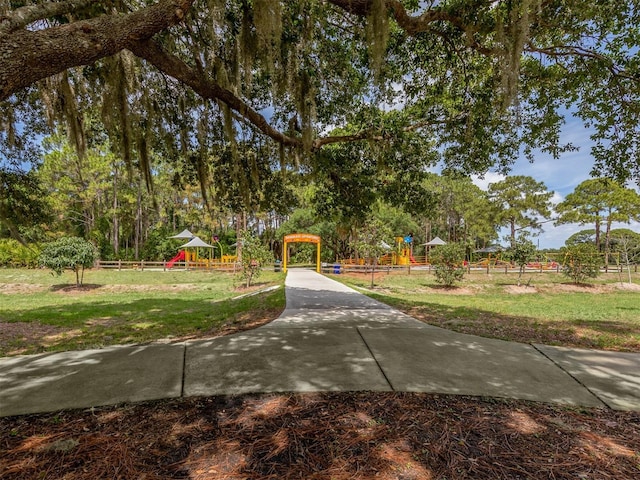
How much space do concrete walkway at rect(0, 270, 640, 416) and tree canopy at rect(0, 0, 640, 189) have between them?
2.33 m

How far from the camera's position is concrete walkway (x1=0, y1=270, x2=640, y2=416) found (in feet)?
8.41

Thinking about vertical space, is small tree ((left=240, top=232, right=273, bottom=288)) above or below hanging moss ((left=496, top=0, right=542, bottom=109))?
below

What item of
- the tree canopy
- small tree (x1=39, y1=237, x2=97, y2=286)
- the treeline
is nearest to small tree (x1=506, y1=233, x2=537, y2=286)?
the treeline

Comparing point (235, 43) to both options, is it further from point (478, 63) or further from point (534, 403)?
point (534, 403)

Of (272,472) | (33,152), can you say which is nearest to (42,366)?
(272,472)

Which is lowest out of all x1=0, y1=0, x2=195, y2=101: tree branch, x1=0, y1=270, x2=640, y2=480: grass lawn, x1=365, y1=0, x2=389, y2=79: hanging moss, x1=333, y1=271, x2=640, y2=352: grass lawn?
x1=333, y1=271, x2=640, y2=352: grass lawn

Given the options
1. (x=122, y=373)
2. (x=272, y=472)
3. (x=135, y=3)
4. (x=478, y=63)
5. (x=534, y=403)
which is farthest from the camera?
(x=478, y=63)

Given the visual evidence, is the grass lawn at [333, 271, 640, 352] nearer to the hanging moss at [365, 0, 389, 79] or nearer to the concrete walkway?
the concrete walkway

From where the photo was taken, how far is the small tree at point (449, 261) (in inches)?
604

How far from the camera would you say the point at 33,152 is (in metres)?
5.96

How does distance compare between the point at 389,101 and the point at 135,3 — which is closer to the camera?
the point at 135,3

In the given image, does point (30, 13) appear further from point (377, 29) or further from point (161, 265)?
point (161, 265)

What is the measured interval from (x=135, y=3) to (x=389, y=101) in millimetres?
4576

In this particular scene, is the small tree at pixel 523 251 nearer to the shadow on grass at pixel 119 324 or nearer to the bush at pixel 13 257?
the shadow on grass at pixel 119 324
